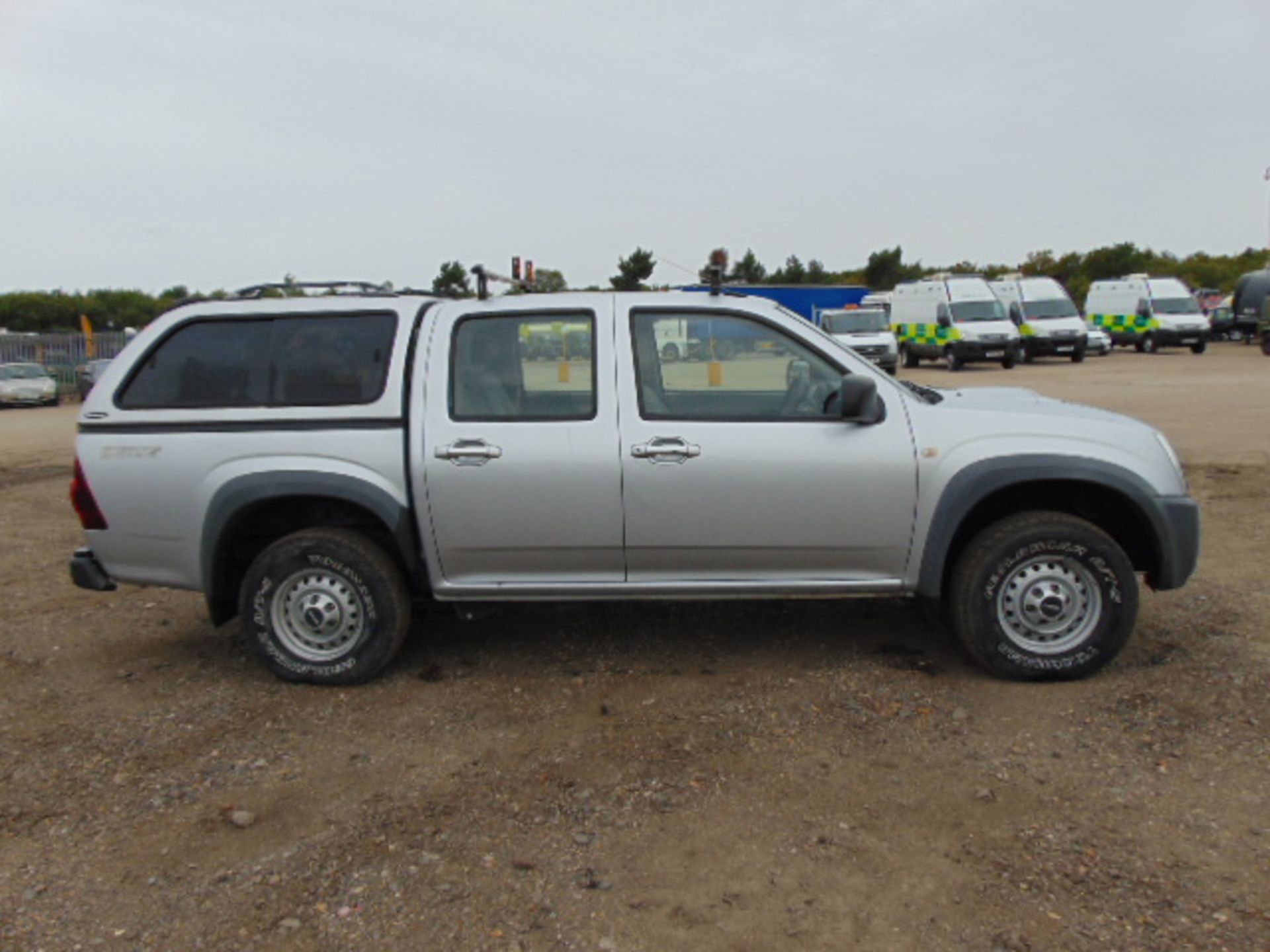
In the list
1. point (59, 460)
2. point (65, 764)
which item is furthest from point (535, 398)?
point (59, 460)

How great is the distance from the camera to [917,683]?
4.36 m

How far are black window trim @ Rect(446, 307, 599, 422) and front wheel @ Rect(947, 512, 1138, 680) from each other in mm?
1782

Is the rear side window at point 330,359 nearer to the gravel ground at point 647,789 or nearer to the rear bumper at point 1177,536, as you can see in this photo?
Result: the gravel ground at point 647,789

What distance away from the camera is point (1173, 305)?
31297mm

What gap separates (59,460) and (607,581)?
11.9 metres

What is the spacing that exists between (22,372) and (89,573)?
2744cm

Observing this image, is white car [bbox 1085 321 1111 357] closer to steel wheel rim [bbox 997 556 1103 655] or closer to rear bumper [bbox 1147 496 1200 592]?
rear bumper [bbox 1147 496 1200 592]

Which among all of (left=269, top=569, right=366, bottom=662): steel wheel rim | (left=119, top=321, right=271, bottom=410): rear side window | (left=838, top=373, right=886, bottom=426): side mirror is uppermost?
(left=119, top=321, right=271, bottom=410): rear side window

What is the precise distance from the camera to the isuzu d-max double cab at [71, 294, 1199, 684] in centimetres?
425

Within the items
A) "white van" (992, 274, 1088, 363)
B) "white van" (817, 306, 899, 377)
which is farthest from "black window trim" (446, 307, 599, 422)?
"white van" (992, 274, 1088, 363)

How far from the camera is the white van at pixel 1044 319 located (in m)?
28.5

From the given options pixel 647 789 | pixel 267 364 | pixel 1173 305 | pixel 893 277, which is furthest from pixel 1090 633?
pixel 893 277

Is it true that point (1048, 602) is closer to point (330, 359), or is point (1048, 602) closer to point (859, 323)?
point (330, 359)

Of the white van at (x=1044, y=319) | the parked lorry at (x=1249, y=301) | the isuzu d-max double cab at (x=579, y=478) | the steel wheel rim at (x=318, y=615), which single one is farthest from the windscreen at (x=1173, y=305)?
the steel wheel rim at (x=318, y=615)
